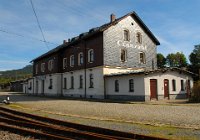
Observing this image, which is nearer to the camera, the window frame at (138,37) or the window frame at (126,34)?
the window frame at (126,34)

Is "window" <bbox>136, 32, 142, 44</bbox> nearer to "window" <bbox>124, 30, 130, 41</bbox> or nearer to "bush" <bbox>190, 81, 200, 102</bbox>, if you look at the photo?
"window" <bbox>124, 30, 130, 41</bbox>

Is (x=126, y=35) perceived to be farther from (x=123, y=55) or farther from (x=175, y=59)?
(x=175, y=59)

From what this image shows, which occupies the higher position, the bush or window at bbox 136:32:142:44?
window at bbox 136:32:142:44

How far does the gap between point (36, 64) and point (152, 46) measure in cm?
2517

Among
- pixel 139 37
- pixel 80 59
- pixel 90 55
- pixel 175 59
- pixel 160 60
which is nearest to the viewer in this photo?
pixel 90 55

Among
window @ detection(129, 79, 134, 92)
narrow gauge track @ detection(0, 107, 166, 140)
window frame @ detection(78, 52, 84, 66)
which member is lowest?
narrow gauge track @ detection(0, 107, 166, 140)

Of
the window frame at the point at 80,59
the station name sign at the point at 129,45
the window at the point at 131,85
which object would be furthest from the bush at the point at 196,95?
the window frame at the point at 80,59

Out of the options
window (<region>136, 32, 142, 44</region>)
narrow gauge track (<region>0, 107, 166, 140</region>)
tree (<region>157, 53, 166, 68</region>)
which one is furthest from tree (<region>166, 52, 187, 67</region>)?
narrow gauge track (<region>0, 107, 166, 140</region>)

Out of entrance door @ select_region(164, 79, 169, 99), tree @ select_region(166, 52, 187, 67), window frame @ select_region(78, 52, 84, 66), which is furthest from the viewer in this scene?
tree @ select_region(166, 52, 187, 67)

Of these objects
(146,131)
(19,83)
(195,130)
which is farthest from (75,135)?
(19,83)

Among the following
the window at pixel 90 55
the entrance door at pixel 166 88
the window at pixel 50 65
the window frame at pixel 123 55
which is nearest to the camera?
the entrance door at pixel 166 88

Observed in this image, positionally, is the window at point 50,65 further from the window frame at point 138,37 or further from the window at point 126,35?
the window frame at point 138,37

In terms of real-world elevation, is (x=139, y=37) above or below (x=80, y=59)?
above

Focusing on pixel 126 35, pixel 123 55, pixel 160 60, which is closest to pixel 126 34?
pixel 126 35
